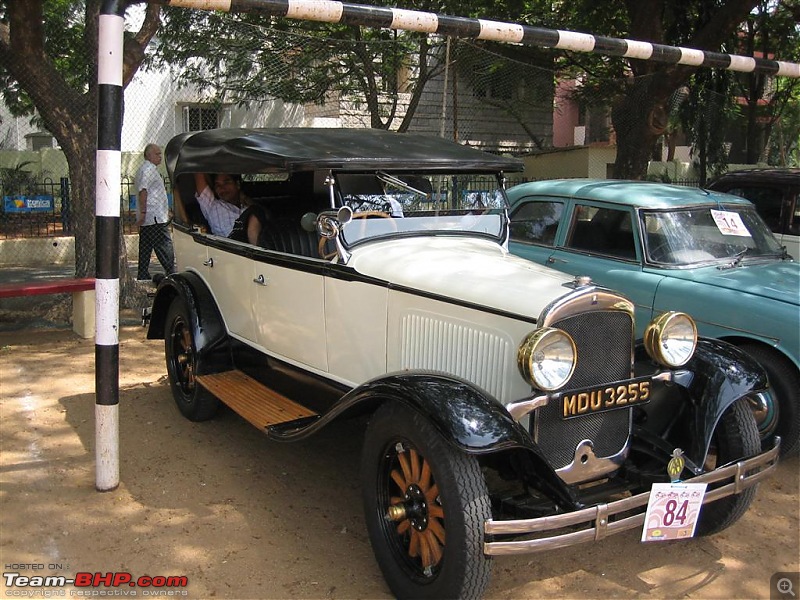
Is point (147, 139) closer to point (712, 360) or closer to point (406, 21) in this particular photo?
point (406, 21)

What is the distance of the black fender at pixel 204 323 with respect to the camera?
17.0 ft

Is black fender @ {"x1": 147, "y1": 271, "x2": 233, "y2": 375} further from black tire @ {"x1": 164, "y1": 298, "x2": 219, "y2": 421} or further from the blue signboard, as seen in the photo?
the blue signboard

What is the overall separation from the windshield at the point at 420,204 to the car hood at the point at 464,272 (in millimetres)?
103

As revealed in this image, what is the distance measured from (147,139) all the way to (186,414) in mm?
14623

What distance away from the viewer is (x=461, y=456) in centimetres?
303

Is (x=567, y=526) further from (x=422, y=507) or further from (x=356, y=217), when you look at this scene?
(x=356, y=217)

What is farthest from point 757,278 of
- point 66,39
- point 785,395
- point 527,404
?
point 66,39

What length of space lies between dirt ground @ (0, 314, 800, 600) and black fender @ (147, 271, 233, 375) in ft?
1.65

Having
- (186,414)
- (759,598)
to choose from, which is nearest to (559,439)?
(759,598)

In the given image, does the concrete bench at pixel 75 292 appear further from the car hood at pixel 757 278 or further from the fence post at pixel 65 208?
the fence post at pixel 65 208

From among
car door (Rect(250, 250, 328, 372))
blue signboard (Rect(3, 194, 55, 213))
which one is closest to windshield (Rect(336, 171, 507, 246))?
car door (Rect(250, 250, 328, 372))

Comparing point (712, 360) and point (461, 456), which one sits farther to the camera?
point (712, 360)

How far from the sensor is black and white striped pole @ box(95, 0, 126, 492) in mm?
3836

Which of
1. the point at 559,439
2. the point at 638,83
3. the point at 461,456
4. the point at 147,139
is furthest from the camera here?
the point at 147,139
